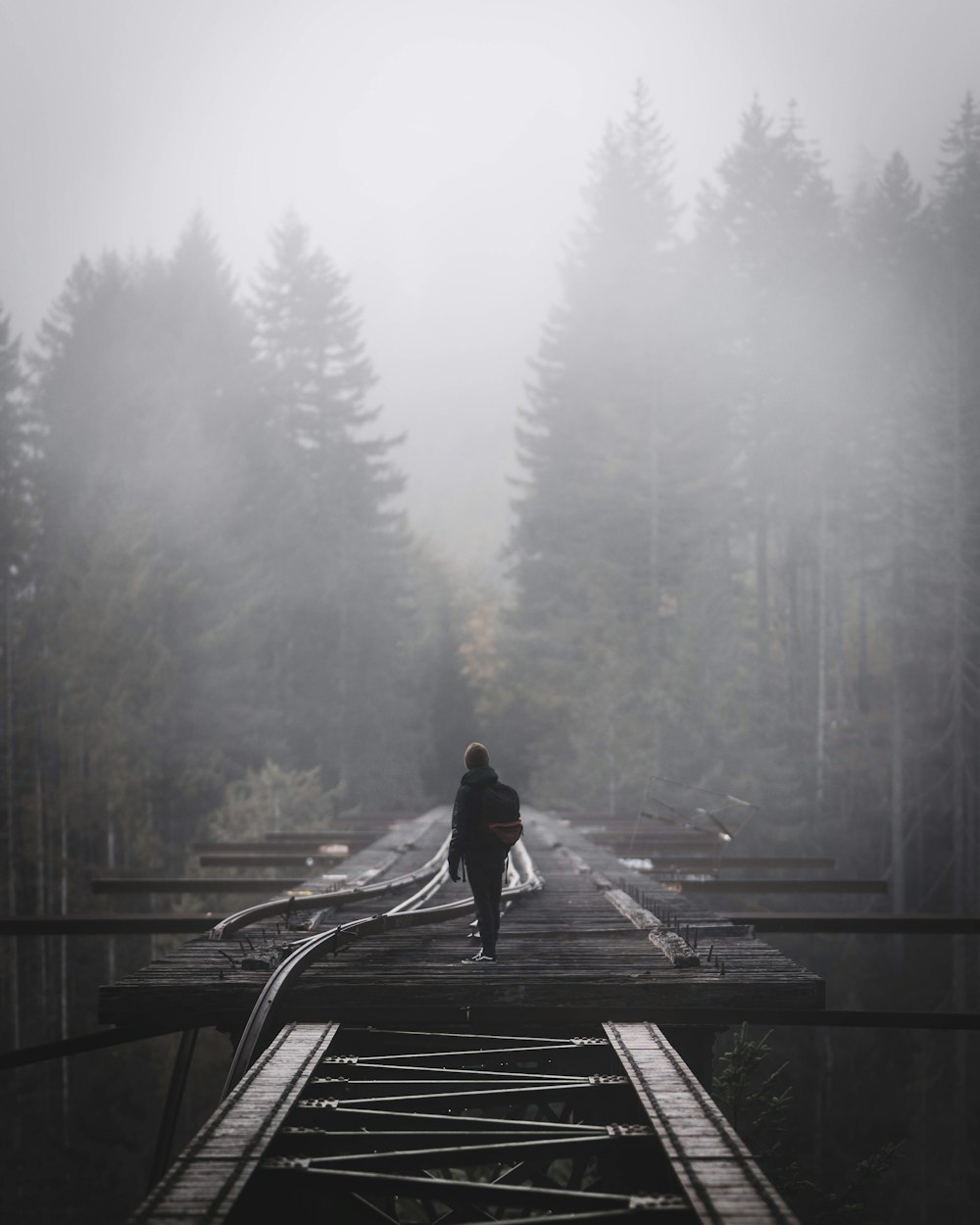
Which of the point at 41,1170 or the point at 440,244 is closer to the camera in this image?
the point at 41,1170

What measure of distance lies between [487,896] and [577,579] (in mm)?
35077

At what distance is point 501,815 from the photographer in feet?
27.9

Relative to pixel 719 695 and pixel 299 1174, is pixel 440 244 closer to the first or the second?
pixel 719 695

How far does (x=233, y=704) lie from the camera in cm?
3531

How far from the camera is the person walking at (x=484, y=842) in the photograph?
8312 mm

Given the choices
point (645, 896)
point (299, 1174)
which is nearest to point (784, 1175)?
point (645, 896)

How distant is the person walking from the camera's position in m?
8.31

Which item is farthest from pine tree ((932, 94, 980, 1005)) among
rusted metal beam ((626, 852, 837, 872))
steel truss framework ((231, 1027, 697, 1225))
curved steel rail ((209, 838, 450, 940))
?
steel truss framework ((231, 1027, 697, 1225))

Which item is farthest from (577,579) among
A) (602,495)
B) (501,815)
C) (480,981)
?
(480,981)

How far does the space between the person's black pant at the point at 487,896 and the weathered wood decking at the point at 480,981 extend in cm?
22

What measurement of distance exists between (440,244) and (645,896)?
556ft

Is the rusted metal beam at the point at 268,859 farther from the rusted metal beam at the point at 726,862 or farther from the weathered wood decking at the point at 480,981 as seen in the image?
the weathered wood decking at the point at 480,981

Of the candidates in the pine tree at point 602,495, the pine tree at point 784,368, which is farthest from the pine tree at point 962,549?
the pine tree at point 602,495

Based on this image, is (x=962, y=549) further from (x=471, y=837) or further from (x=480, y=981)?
(x=480, y=981)
